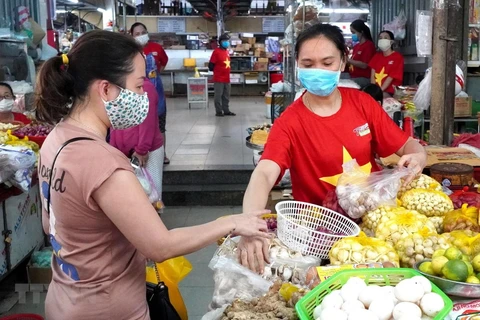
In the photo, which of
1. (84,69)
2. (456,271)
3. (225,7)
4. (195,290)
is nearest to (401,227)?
(456,271)

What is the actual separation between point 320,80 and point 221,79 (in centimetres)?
1089

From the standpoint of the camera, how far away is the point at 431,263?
5.28ft

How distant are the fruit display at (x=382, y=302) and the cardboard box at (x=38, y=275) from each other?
3.20 meters

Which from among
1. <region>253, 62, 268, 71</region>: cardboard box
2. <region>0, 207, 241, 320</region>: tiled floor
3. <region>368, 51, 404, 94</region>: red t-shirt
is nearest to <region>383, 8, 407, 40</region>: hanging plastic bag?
<region>368, 51, 404, 94</region>: red t-shirt

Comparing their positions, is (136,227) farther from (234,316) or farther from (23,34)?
(23,34)

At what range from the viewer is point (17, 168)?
3.60 meters

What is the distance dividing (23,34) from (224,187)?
3.53 m

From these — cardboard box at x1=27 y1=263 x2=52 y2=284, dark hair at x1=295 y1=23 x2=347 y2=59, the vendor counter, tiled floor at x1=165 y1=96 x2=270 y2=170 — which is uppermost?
dark hair at x1=295 y1=23 x2=347 y2=59

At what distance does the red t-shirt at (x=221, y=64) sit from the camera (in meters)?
12.9

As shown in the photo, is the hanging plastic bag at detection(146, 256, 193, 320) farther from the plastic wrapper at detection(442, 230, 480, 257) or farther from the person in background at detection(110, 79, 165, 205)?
the person in background at detection(110, 79, 165, 205)

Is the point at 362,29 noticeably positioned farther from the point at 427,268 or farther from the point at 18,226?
the point at 427,268

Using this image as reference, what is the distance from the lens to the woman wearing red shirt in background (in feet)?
27.7

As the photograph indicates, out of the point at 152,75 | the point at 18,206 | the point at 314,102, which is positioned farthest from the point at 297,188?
the point at 152,75

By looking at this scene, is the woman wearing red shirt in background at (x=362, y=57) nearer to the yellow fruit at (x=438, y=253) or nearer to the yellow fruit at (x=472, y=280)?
the yellow fruit at (x=438, y=253)
